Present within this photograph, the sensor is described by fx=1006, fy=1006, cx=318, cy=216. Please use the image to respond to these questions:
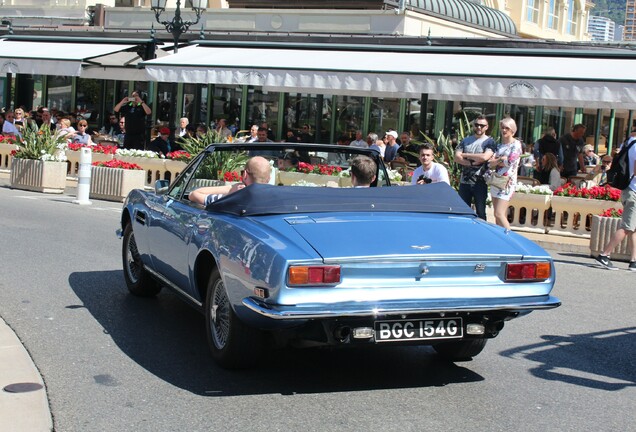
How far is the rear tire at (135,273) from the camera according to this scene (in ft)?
28.5

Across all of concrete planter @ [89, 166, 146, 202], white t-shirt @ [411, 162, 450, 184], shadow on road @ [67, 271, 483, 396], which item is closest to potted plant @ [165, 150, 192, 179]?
concrete planter @ [89, 166, 146, 202]

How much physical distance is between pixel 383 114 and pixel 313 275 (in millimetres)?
23205

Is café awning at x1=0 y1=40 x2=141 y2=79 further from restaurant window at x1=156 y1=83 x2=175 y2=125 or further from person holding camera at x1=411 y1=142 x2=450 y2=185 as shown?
person holding camera at x1=411 y1=142 x2=450 y2=185

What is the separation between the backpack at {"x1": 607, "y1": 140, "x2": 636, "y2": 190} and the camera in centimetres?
1230

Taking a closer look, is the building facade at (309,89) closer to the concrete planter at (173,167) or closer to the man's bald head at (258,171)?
the concrete planter at (173,167)

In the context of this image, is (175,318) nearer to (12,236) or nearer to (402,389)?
(402,389)

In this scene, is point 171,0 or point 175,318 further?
point 171,0

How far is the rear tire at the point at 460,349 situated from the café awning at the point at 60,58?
19946mm

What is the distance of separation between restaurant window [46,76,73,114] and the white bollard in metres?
19.4

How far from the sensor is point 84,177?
1764cm

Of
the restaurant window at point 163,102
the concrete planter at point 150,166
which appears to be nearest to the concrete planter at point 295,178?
the concrete planter at point 150,166

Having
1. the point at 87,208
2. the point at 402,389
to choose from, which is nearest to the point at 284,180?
the point at 402,389

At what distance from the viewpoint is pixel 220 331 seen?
21.2ft

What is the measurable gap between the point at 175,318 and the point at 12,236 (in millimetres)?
5211
